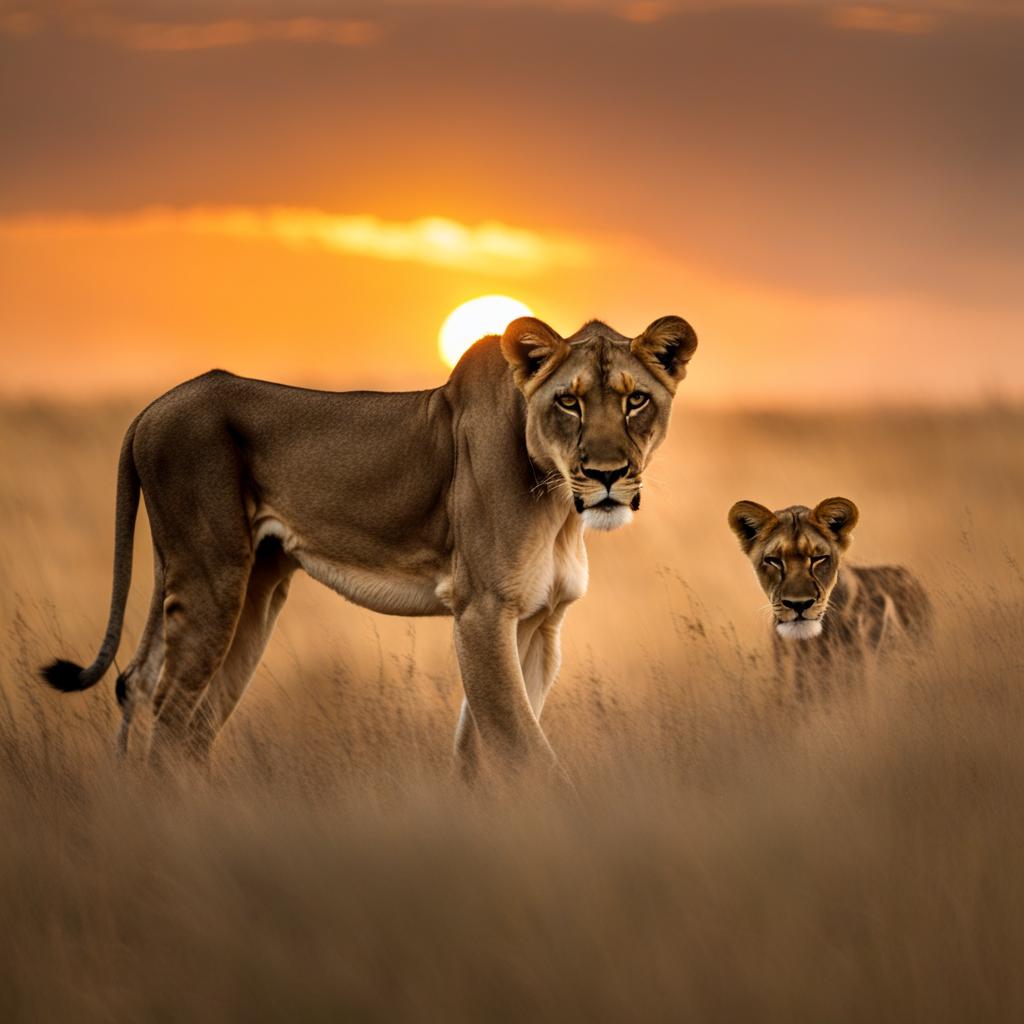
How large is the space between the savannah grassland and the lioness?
36cm

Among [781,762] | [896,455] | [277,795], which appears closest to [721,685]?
[781,762]

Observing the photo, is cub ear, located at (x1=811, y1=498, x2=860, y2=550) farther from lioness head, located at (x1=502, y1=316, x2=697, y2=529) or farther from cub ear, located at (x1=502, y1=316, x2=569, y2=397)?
cub ear, located at (x1=502, y1=316, x2=569, y2=397)

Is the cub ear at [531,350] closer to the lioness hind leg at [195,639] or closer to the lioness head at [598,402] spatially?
the lioness head at [598,402]

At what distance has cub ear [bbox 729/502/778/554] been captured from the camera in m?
8.08

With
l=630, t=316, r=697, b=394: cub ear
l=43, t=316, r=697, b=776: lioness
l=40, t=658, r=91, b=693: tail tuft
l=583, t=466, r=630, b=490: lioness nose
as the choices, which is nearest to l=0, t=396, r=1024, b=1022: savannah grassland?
l=40, t=658, r=91, b=693: tail tuft

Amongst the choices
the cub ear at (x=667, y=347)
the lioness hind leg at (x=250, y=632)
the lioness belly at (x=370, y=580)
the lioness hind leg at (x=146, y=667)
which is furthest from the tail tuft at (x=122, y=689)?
the cub ear at (x=667, y=347)

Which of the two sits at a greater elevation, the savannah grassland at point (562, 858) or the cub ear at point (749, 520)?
the cub ear at point (749, 520)

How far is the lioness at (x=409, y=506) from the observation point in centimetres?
668

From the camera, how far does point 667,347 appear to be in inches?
269

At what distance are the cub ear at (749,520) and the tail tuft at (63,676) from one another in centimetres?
291

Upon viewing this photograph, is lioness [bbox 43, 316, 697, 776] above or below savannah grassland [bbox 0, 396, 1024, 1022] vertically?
above

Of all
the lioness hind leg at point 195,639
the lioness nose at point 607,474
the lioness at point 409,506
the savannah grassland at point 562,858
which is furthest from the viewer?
the lioness hind leg at point 195,639

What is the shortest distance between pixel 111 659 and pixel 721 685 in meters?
2.65

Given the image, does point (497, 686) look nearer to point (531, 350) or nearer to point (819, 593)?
point (531, 350)
